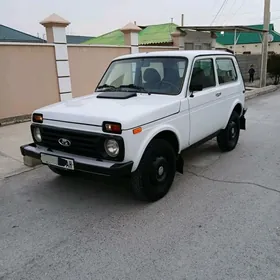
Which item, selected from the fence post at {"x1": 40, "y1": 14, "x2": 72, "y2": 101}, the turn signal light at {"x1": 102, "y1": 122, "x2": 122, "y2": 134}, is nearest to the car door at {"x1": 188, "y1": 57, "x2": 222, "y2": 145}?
the turn signal light at {"x1": 102, "y1": 122, "x2": 122, "y2": 134}

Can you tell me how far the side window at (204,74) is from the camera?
14.6ft

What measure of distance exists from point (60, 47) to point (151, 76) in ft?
17.7

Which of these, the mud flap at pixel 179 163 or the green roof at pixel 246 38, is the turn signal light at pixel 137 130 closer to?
the mud flap at pixel 179 163

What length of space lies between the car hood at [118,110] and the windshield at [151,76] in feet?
0.68

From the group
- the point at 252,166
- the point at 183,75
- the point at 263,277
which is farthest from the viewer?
the point at 252,166

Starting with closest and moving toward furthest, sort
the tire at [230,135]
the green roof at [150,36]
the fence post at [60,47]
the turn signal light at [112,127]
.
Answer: the turn signal light at [112,127] → the tire at [230,135] → the fence post at [60,47] → the green roof at [150,36]

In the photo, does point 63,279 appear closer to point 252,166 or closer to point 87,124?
point 87,124

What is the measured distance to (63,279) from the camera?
254 centimetres

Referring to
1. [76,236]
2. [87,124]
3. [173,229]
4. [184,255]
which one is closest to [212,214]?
[173,229]

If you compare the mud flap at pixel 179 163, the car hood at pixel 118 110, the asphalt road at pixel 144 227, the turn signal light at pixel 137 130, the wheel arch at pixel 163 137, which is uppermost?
the car hood at pixel 118 110

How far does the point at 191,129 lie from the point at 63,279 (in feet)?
8.76

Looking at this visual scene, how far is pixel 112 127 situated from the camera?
3.25 meters

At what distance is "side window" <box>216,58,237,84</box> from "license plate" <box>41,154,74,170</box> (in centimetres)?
309

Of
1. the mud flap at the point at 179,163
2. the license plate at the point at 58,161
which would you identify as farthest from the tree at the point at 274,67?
the license plate at the point at 58,161
